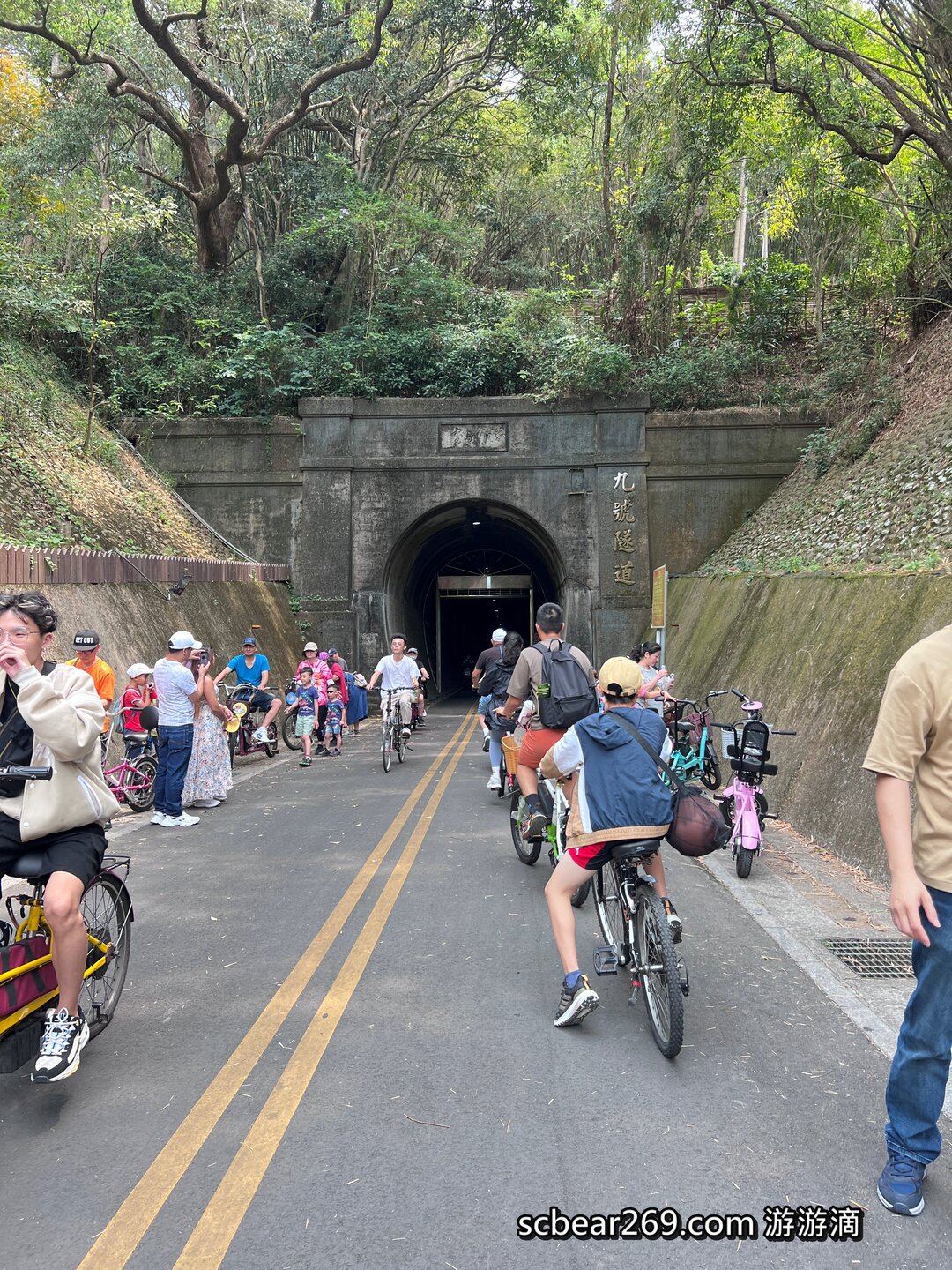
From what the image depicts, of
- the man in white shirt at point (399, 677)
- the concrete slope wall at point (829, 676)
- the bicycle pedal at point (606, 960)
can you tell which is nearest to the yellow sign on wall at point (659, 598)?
the concrete slope wall at point (829, 676)

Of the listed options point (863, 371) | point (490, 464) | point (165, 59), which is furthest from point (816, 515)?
point (165, 59)

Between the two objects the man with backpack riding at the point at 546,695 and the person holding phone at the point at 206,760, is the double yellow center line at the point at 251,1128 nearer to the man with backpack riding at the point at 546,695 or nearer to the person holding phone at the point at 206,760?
the man with backpack riding at the point at 546,695

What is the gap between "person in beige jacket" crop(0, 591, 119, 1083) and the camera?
11.0 feet

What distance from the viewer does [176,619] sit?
13828 mm

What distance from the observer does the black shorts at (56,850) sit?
345 cm

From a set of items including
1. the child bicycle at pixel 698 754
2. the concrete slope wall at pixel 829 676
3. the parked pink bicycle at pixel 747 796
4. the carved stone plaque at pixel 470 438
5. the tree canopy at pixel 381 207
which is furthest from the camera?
the carved stone plaque at pixel 470 438

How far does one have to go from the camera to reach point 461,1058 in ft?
12.3

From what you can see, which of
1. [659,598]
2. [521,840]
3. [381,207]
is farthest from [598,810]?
[381,207]

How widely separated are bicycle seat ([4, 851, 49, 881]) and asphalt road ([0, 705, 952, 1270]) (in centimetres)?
85

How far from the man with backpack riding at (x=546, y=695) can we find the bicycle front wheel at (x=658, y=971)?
2.19 metres

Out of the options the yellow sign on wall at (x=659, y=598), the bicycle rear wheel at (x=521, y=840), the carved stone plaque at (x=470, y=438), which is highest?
the carved stone plaque at (x=470, y=438)

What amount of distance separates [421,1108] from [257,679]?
1021cm

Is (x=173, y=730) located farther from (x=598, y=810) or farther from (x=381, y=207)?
(x=381, y=207)

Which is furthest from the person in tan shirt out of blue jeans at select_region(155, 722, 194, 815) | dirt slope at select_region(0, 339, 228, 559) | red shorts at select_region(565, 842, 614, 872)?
dirt slope at select_region(0, 339, 228, 559)
